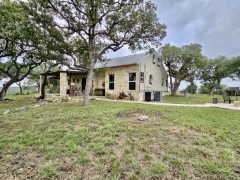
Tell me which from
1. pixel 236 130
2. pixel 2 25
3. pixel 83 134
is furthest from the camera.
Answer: pixel 2 25

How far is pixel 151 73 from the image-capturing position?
15.9 meters

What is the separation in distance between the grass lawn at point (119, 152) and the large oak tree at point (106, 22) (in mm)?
5582

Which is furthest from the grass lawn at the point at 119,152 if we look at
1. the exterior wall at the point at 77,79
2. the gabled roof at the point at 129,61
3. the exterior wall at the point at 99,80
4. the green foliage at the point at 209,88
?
the green foliage at the point at 209,88

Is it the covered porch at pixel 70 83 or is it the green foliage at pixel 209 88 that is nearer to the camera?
the covered porch at pixel 70 83

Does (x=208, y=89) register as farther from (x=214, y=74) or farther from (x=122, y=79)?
(x=122, y=79)

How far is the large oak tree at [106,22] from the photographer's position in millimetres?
8461

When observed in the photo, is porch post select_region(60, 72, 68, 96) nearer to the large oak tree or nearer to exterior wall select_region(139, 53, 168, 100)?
the large oak tree

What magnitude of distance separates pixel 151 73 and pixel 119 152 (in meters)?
13.5

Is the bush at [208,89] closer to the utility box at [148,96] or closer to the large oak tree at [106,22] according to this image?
the utility box at [148,96]

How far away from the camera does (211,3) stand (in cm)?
1110

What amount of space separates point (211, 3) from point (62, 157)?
13.7 metres

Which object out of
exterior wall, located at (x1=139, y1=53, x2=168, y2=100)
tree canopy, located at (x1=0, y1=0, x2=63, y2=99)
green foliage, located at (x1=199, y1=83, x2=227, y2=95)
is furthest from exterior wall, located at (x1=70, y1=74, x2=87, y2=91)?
green foliage, located at (x1=199, y1=83, x2=227, y2=95)

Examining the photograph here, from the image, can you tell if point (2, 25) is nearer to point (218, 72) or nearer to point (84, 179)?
point (84, 179)

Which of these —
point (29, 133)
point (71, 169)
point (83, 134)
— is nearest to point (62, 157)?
point (71, 169)
